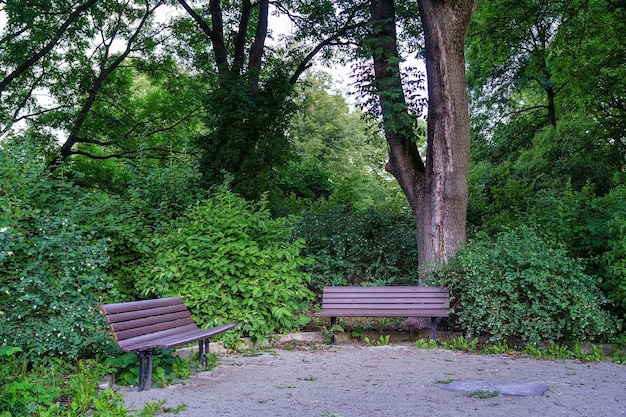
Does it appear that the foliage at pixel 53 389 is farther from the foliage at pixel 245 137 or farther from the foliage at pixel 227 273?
the foliage at pixel 245 137

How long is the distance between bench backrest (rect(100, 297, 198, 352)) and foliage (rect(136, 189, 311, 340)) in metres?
0.87

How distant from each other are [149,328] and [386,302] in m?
3.49

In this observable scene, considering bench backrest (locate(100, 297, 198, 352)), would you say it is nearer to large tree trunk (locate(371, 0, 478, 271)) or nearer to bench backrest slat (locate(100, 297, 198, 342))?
bench backrest slat (locate(100, 297, 198, 342))

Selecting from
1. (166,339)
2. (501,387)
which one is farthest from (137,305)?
(501,387)

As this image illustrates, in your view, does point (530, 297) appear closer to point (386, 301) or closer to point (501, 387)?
point (386, 301)

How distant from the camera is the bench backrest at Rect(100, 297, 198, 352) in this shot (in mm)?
5350

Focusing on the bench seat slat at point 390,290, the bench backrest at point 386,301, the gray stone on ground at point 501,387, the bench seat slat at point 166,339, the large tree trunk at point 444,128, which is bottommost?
the gray stone on ground at point 501,387

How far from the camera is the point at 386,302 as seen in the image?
8188mm

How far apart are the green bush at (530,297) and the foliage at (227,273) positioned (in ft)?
7.30

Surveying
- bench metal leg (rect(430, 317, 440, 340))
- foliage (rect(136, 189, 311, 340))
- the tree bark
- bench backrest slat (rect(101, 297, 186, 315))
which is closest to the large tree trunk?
the tree bark

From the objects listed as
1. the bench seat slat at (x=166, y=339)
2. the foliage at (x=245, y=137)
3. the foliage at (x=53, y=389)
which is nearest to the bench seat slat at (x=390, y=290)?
the bench seat slat at (x=166, y=339)

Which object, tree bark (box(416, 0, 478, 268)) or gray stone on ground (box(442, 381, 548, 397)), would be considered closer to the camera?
gray stone on ground (box(442, 381, 548, 397))

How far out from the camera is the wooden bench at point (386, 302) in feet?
26.1

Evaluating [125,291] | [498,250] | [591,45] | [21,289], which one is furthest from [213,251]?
[591,45]
